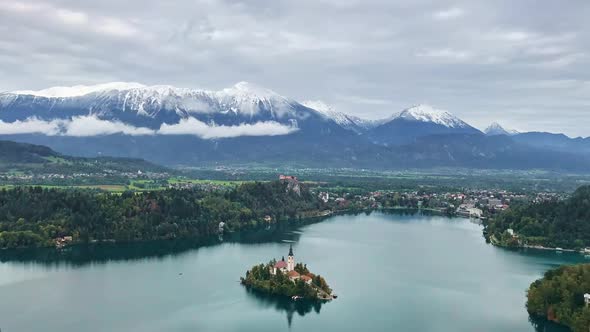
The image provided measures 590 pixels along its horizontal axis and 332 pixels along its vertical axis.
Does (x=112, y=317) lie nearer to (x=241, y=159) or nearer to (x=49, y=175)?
(x=49, y=175)

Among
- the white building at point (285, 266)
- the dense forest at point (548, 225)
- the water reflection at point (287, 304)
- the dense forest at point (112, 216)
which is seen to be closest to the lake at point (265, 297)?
the water reflection at point (287, 304)

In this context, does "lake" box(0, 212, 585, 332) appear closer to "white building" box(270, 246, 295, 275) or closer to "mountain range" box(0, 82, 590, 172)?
"white building" box(270, 246, 295, 275)

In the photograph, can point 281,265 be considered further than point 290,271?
Yes

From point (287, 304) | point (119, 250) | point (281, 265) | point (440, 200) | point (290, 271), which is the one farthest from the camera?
point (440, 200)

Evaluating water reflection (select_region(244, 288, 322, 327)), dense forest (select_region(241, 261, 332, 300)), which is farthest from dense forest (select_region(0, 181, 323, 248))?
water reflection (select_region(244, 288, 322, 327))

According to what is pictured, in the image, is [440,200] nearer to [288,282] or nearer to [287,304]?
[288,282]

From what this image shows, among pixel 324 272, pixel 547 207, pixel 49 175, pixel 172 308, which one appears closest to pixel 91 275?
pixel 172 308

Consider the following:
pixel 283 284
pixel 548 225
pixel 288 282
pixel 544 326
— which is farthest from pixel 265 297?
pixel 548 225
